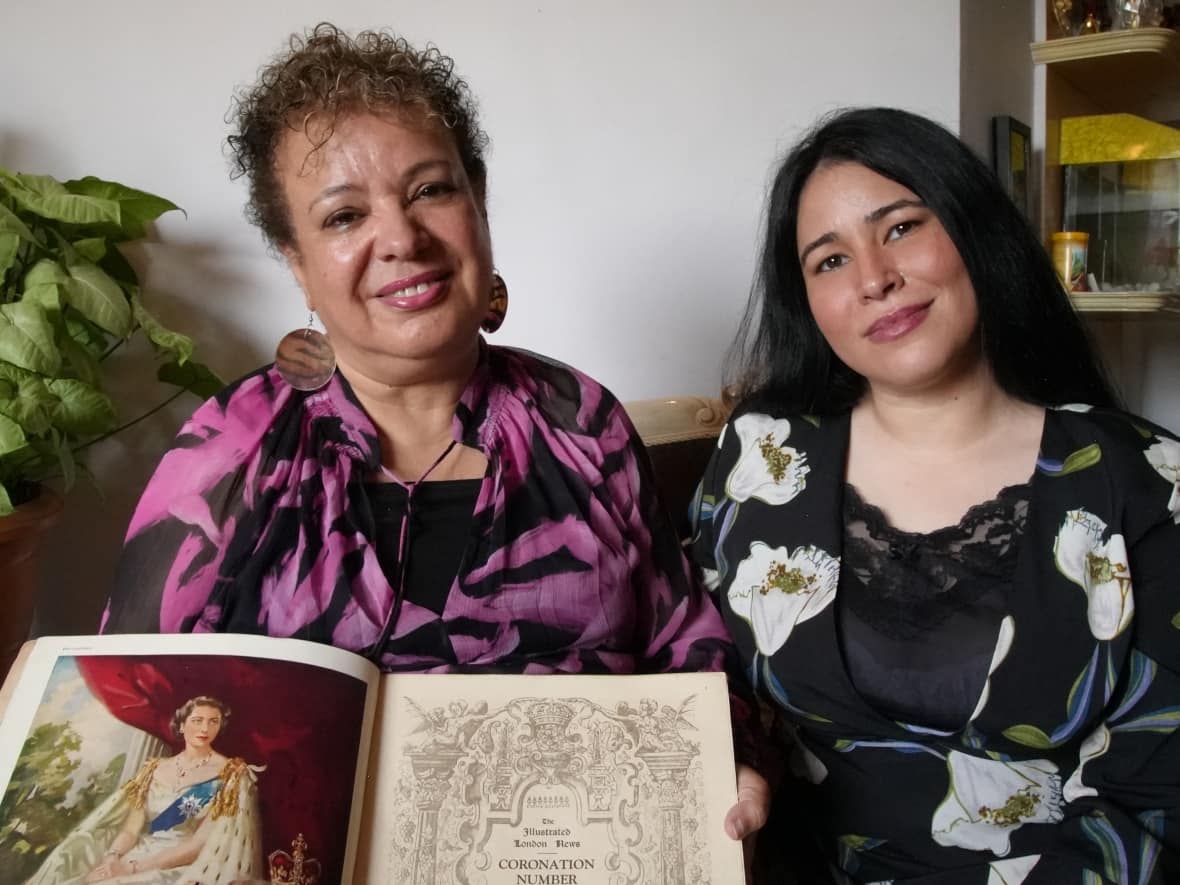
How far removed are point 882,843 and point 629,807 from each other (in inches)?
17.7

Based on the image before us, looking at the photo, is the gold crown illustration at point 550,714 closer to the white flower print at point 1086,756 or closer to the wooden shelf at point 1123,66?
the white flower print at point 1086,756

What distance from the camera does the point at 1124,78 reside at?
2.04 metres

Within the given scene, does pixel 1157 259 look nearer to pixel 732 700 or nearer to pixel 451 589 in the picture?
pixel 732 700

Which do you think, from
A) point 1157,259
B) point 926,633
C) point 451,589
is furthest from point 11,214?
point 1157,259

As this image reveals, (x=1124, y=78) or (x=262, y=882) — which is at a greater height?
(x=1124, y=78)

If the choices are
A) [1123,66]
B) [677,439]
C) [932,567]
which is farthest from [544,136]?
[1123,66]

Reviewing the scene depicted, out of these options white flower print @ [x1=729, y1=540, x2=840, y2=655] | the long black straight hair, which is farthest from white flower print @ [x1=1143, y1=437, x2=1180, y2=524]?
white flower print @ [x1=729, y1=540, x2=840, y2=655]

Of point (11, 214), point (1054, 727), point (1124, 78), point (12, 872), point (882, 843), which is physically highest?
point (1124, 78)

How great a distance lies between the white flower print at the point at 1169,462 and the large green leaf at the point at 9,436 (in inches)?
54.9

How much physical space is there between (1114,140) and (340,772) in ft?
6.66

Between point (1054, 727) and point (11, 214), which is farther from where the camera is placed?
point (11, 214)

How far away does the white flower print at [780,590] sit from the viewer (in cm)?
109

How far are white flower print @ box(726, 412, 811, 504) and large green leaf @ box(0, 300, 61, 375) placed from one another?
3.06 feet

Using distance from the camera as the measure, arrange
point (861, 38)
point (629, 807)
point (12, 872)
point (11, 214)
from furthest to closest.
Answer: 1. point (861, 38)
2. point (11, 214)
3. point (629, 807)
4. point (12, 872)
